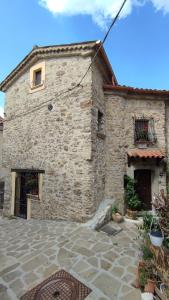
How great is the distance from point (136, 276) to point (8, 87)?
11.7 m

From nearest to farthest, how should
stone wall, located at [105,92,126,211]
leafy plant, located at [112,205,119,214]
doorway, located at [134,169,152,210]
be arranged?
leafy plant, located at [112,205,119,214] < stone wall, located at [105,92,126,211] < doorway, located at [134,169,152,210]

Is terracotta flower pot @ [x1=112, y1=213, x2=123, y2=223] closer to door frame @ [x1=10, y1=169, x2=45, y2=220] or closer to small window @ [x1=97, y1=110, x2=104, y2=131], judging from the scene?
door frame @ [x1=10, y1=169, x2=45, y2=220]

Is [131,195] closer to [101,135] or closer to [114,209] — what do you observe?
[114,209]

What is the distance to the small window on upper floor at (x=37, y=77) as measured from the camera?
30.8 feet

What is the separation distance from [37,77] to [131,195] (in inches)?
305

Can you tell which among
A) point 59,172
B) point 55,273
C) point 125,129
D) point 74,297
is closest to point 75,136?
point 59,172

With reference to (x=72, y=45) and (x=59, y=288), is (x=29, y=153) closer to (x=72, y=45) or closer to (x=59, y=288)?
(x=72, y=45)

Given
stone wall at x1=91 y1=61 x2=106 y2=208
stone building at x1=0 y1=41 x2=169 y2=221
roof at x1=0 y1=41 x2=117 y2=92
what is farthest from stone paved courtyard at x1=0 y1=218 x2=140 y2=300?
roof at x1=0 y1=41 x2=117 y2=92

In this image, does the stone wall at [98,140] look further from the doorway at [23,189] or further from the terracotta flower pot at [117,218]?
the doorway at [23,189]

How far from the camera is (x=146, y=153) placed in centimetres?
902

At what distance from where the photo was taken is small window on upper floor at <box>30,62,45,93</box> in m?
9.40

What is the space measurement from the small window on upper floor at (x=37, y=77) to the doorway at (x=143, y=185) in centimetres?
661

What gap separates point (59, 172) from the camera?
8281mm

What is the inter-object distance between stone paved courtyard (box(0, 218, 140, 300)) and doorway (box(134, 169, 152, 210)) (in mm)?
2582
